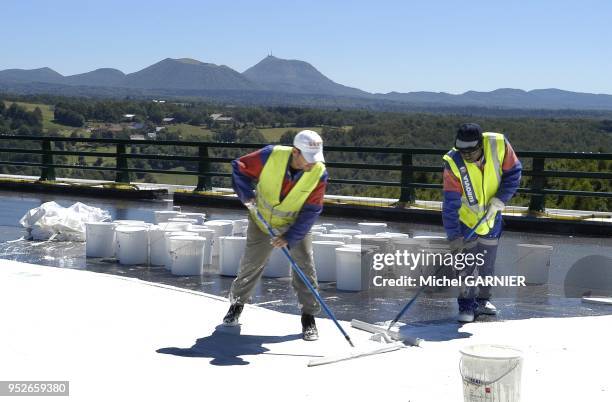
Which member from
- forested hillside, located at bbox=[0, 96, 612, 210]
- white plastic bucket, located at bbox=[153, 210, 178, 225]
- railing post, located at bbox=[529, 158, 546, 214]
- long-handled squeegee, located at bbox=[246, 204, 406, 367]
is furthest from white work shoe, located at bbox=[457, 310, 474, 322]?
forested hillside, located at bbox=[0, 96, 612, 210]

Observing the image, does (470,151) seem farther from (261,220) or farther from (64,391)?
(64,391)

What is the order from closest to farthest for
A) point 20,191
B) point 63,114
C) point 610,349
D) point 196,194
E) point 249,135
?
point 610,349, point 196,194, point 20,191, point 249,135, point 63,114

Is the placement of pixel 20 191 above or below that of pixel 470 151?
below

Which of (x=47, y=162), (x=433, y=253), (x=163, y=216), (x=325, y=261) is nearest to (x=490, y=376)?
(x=433, y=253)

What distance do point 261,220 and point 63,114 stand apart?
6609cm

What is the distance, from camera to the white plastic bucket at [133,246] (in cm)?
1146

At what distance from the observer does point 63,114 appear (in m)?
71.2

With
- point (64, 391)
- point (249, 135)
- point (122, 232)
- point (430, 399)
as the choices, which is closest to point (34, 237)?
point (122, 232)

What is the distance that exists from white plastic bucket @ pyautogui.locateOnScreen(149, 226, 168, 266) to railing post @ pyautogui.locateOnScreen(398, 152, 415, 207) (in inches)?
279

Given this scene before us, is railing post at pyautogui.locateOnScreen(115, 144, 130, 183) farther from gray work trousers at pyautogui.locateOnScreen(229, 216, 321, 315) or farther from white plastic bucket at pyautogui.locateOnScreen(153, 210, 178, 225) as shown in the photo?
gray work trousers at pyautogui.locateOnScreen(229, 216, 321, 315)

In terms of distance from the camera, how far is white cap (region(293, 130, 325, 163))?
740cm

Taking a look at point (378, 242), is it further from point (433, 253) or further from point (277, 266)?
point (433, 253)

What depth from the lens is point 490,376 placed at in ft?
18.3

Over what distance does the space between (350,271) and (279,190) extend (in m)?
2.71
